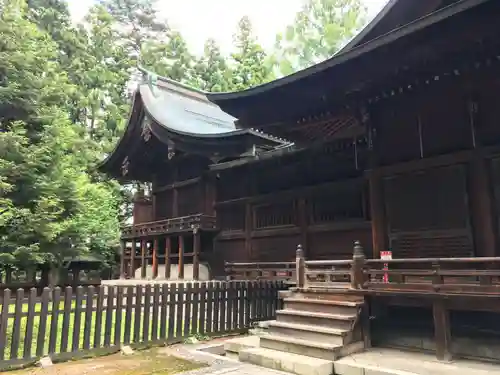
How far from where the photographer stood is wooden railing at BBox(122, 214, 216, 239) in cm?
1407

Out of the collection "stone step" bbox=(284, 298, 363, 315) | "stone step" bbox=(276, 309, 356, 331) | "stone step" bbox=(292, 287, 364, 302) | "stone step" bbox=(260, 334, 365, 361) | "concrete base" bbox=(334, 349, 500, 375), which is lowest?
"concrete base" bbox=(334, 349, 500, 375)

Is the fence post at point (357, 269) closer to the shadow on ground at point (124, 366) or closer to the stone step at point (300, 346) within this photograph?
the stone step at point (300, 346)

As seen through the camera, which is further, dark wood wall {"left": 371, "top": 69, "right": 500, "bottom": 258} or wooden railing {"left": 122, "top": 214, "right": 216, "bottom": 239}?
wooden railing {"left": 122, "top": 214, "right": 216, "bottom": 239}

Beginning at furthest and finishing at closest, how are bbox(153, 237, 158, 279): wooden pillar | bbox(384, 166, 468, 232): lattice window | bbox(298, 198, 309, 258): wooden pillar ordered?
bbox(153, 237, 158, 279): wooden pillar → bbox(298, 198, 309, 258): wooden pillar → bbox(384, 166, 468, 232): lattice window

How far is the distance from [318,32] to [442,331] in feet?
90.2

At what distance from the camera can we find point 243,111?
8086 millimetres

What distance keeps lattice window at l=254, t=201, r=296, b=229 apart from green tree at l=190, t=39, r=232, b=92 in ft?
66.6

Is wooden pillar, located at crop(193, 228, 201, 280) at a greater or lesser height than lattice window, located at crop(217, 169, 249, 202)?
lesser

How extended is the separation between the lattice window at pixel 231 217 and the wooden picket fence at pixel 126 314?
159 inches

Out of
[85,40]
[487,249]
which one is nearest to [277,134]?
[487,249]

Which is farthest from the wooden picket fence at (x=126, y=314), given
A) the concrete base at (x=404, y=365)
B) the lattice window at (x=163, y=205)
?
the lattice window at (x=163, y=205)

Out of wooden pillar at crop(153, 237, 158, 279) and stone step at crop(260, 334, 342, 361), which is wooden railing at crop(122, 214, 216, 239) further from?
stone step at crop(260, 334, 342, 361)

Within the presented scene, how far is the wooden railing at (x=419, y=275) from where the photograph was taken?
212 inches

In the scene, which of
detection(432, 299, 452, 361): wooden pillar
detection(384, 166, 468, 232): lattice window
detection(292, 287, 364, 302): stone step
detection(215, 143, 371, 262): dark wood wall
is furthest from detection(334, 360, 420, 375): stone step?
detection(215, 143, 371, 262): dark wood wall
